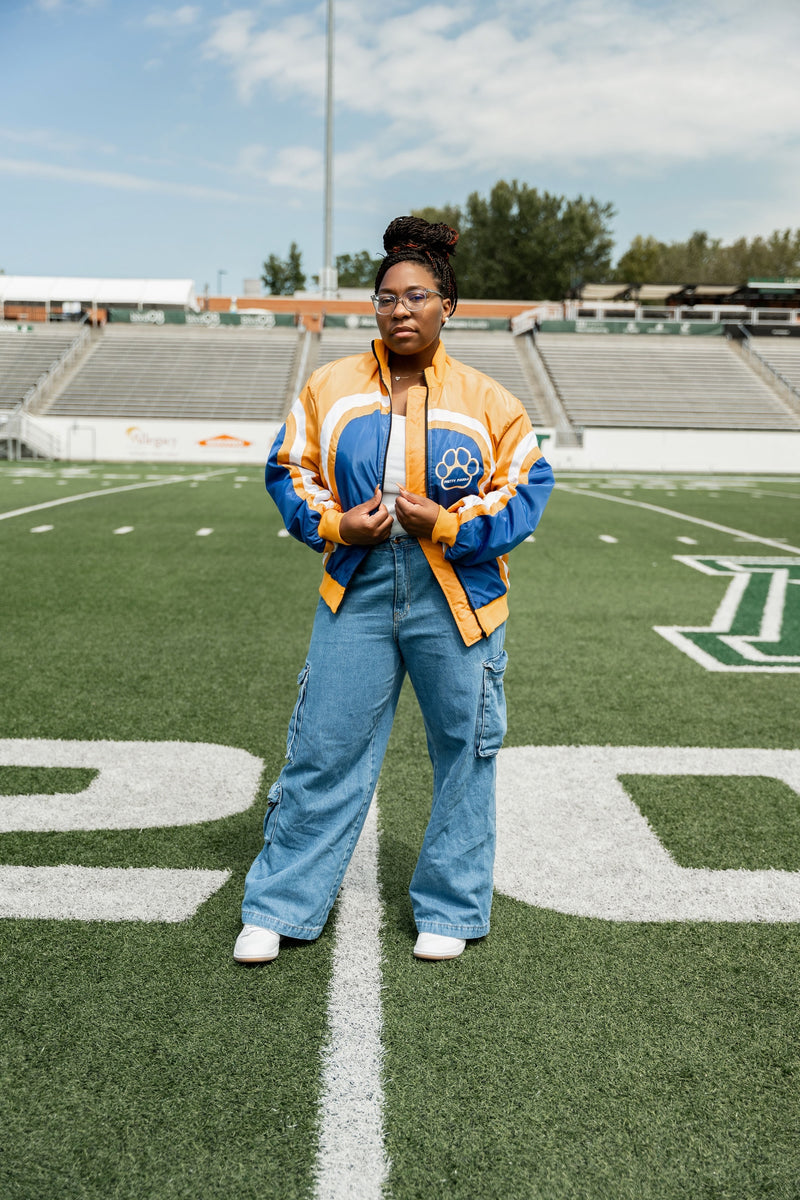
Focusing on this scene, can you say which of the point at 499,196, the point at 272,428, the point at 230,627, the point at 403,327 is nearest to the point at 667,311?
the point at 272,428

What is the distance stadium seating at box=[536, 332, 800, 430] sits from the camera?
3269cm

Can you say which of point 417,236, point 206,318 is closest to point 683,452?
point 206,318

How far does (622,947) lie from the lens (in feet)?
7.72

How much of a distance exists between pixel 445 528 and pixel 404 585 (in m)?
0.19

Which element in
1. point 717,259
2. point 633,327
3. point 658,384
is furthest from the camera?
point 717,259

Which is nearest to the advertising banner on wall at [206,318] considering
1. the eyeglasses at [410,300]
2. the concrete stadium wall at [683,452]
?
the concrete stadium wall at [683,452]

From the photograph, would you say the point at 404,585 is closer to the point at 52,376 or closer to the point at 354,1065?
the point at 354,1065

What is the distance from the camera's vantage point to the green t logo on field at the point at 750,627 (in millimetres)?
5492

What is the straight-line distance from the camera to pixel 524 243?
7069 centimetres

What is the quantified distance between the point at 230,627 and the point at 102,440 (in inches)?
958

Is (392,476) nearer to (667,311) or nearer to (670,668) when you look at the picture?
(670,668)

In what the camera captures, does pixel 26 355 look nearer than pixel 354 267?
Yes

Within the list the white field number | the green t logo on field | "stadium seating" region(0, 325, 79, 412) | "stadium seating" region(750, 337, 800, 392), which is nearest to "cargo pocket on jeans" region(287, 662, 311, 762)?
the white field number

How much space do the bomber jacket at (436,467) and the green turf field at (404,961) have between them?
0.85 metres
